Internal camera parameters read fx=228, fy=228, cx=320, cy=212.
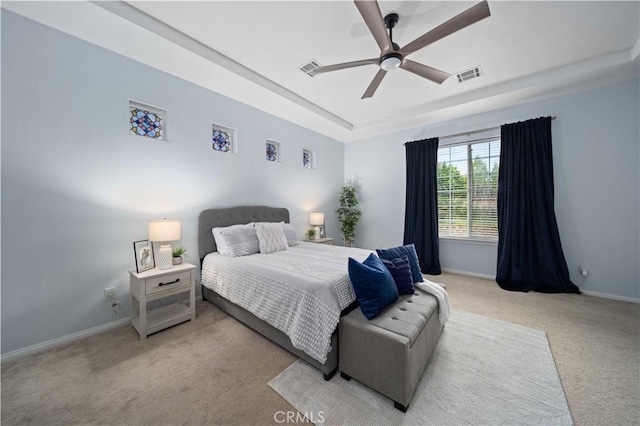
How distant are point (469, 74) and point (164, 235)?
438 cm

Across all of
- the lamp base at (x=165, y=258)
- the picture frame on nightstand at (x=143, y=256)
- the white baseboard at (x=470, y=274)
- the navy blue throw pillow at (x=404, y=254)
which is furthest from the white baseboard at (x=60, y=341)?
the white baseboard at (x=470, y=274)

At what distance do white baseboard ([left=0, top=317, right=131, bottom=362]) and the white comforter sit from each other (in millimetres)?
955

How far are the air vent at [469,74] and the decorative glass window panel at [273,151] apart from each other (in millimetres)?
3010

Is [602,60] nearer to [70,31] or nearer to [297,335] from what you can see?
[297,335]

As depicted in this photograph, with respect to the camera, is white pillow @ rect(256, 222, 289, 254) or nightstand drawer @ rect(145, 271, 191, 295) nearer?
nightstand drawer @ rect(145, 271, 191, 295)

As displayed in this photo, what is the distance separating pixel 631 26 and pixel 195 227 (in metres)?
5.36

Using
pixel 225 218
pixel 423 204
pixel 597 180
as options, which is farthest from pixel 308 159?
pixel 597 180

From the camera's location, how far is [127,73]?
2.54m

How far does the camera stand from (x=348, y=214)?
5539 mm

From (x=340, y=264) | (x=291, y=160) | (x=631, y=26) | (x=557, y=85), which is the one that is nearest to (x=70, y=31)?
(x=291, y=160)

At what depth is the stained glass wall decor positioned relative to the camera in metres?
4.90

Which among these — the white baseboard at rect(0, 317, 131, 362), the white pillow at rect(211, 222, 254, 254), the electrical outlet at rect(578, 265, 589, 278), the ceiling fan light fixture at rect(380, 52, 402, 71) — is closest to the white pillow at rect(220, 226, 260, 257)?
the white pillow at rect(211, 222, 254, 254)

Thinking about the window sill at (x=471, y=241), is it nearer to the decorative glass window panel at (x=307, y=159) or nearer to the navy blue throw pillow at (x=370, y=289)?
the decorative glass window panel at (x=307, y=159)

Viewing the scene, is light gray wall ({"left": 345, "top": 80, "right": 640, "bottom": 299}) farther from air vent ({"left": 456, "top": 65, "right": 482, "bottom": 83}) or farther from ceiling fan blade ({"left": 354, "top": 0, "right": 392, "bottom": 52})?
ceiling fan blade ({"left": 354, "top": 0, "right": 392, "bottom": 52})
